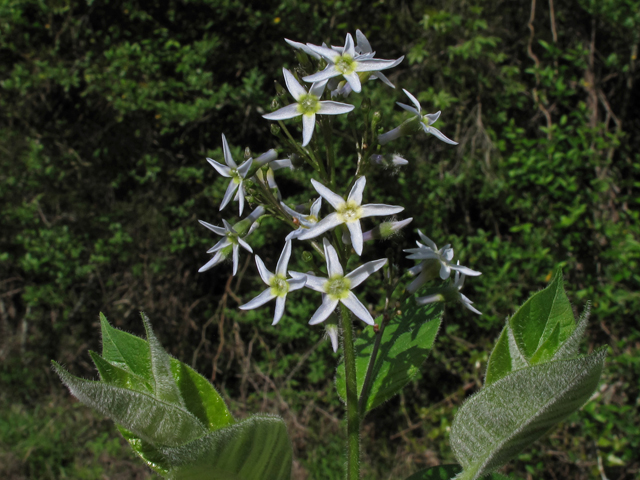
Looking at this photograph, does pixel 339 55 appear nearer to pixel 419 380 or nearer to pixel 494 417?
pixel 494 417

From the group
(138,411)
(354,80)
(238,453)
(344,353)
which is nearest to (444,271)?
(344,353)

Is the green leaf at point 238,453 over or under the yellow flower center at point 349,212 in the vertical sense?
under

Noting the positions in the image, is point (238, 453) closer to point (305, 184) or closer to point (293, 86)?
point (293, 86)

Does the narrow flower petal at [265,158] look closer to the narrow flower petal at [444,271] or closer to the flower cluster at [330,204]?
the flower cluster at [330,204]

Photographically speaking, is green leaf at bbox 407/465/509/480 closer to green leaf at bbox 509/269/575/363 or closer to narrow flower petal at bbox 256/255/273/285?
green leaf at bbox 509/269/575/363

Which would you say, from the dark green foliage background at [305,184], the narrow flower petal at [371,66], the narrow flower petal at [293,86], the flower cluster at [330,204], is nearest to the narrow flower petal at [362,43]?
the flower cluster at [330,204]

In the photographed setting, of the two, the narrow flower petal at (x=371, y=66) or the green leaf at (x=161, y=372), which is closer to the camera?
the green leaf at (x=161, y=372)
